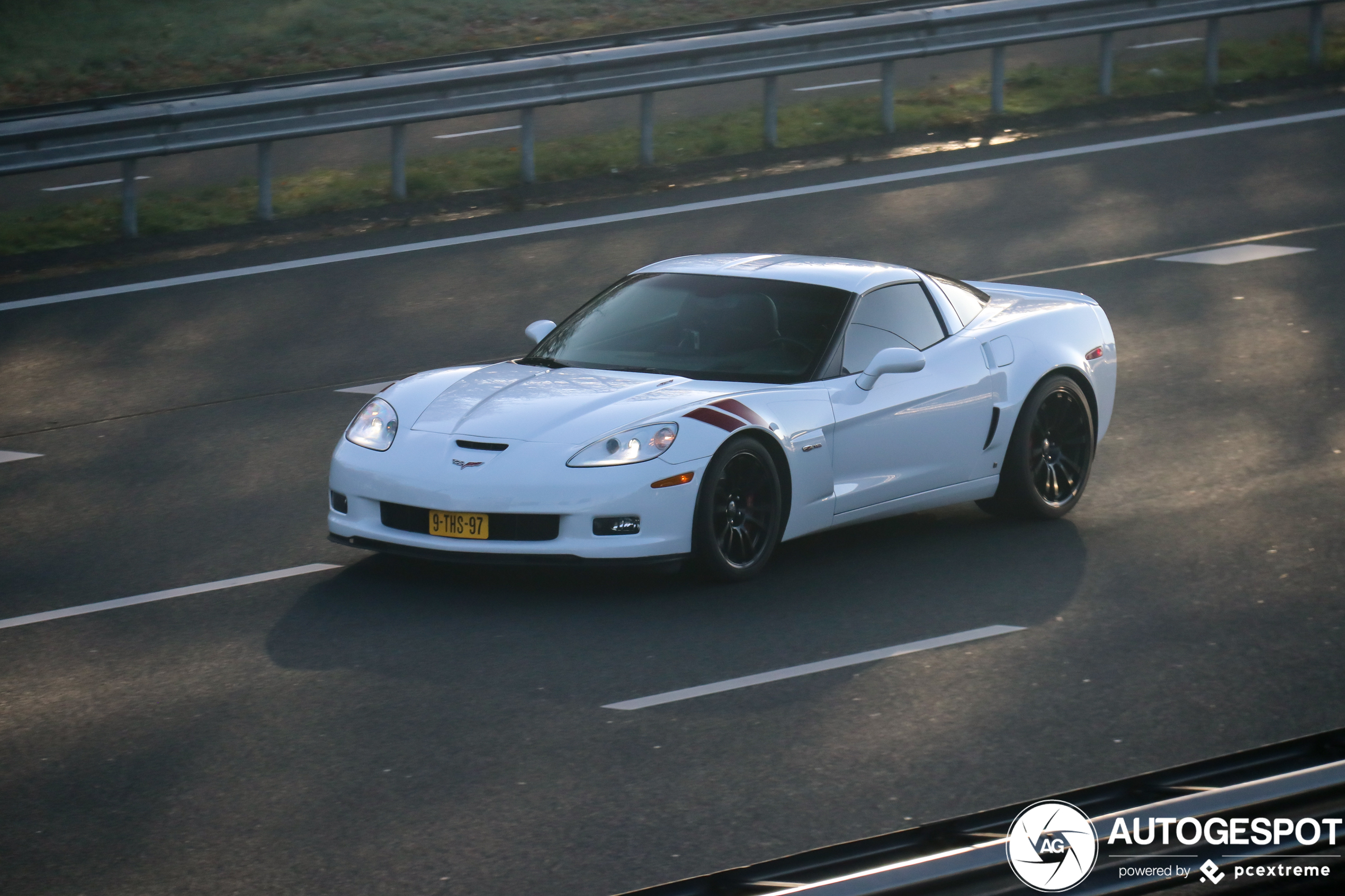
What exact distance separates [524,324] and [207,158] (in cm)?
863

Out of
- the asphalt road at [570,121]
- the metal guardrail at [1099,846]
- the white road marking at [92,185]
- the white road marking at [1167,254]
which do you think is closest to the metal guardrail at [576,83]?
the asphalt road at [570,121]

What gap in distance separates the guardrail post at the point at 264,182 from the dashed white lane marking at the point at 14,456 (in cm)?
574

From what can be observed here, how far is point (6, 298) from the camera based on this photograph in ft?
44.5

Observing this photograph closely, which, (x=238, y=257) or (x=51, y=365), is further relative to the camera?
(x=238, y=257)

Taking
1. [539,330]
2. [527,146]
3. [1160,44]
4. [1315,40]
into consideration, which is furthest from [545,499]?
[1160,44]

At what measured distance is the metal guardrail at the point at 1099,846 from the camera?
3943 mm

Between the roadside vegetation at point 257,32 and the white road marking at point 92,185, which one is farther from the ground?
the roadside vegetation at point 257,32

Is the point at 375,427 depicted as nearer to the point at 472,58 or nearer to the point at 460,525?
the point at 460,525

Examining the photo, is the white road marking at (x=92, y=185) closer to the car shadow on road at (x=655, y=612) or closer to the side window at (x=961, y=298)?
the side window at (x=961, y=298)

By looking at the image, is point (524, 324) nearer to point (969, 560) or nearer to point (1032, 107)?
point (969, 560)

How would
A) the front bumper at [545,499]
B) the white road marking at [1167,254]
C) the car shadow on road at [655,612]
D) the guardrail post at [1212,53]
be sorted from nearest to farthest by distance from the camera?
the car shadow on road at [655,612] < the front bumper at [545,499] < the white road marking at [1167,254] < the guardrail post at [1212,53]

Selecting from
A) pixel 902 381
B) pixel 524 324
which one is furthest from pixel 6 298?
pixel 902 381

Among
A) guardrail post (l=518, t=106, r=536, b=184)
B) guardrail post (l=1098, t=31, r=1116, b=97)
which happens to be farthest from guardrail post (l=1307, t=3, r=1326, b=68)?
guardrail post (l=518, t=106, r=536, b=184)

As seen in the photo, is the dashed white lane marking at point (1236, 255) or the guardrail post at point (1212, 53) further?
the guardrail post at point (1212, 53)
